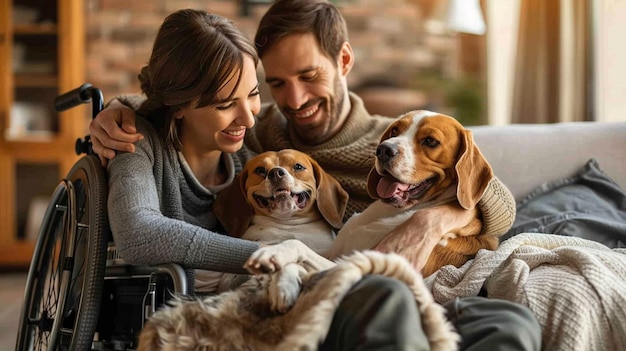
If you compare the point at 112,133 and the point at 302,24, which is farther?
the point at 302,24

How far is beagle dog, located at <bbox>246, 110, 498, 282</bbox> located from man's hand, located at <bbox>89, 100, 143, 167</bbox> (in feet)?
1.83

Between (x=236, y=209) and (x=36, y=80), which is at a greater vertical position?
(x=36, y=80)

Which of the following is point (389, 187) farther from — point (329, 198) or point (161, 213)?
point (161, 213)

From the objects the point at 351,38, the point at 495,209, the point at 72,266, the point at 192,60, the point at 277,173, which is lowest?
the point at 72,266

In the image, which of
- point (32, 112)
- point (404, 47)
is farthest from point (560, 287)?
point (32, 112)

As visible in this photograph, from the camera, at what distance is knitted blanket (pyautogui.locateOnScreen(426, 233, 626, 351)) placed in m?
1.50

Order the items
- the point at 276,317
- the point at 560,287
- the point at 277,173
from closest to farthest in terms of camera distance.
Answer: the point at 276,317 < the point at 560,287 < the point at 277,173

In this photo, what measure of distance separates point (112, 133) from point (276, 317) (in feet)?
2.50

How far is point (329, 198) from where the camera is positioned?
2.10 metres

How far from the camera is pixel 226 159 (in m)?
2.24

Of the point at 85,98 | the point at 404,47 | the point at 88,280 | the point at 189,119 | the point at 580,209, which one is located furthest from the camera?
the point at 404,47

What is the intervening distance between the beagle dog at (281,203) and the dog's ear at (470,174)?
1.18ft

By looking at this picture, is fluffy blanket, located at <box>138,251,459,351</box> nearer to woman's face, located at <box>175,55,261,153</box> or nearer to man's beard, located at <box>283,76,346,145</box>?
woman's face, located at <box>175,55,261,153</box>

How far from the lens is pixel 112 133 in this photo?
1.96 metres
